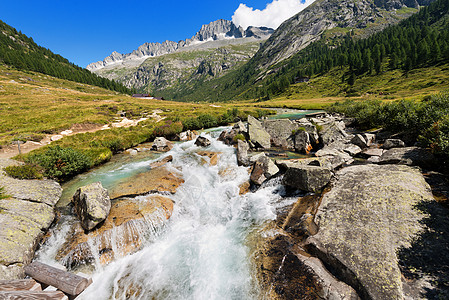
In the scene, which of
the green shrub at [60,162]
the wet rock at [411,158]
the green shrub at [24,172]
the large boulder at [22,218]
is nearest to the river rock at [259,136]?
the wet rock at [411,158]

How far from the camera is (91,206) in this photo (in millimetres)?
11539

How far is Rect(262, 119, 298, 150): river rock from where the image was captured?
26.0 metres

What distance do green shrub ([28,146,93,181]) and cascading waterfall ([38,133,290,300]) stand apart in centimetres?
899

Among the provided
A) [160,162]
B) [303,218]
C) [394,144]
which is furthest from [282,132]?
[160,162]

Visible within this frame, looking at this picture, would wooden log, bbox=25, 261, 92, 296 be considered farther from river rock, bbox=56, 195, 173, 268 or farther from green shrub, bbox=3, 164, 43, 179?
green shrub, bbox=3, 164, 43, 179

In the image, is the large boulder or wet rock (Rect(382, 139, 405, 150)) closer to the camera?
the large boulder

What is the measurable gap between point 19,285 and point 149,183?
38.2 ft

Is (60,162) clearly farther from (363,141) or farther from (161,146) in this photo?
(363,141)

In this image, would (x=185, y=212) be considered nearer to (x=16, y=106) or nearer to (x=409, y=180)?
(x=409, y=180)

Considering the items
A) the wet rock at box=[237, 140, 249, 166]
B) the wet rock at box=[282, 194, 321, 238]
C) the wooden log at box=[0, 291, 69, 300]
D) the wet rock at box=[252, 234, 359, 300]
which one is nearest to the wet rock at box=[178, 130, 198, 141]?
the wet rock at box=[237, 140, 249, 166]

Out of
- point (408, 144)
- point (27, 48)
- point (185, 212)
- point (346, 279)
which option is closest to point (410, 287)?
point (346, 279)

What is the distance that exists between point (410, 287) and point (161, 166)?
20.7 m

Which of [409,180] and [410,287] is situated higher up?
[409,180]

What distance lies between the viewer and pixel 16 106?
54188mm
